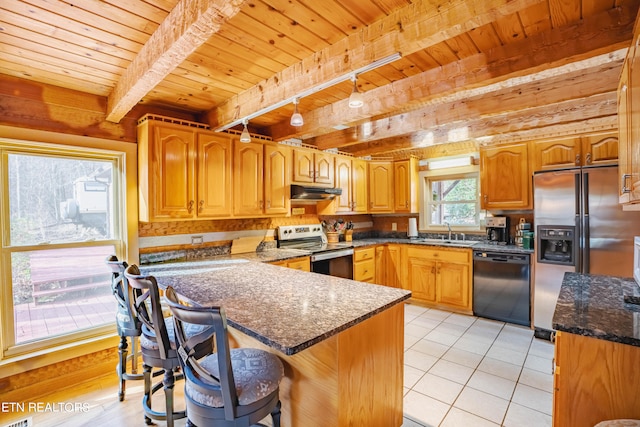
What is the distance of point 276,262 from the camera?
3197 mm

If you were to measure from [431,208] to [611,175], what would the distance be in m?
2.36

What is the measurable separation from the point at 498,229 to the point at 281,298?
3623 mm

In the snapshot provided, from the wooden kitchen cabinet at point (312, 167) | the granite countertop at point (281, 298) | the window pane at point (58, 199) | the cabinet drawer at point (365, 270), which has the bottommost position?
the cabinet drawer at point (365, 270)

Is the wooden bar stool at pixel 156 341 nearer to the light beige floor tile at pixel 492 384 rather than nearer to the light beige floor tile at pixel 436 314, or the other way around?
the light beige floor tile at pixel 492 384

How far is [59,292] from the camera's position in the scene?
262cm

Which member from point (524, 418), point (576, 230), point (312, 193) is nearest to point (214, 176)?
point (312, 193)

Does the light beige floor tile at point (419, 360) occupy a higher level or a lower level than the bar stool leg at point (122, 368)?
lower

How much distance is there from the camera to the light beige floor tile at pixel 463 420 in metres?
1.99

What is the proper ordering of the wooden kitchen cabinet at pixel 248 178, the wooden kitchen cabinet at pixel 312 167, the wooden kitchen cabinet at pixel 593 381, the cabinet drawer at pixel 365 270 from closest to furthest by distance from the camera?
the wooden kitchen cabinet at pixel 593 381 → the wooden kitchen cabinet at pixel 248 178 → the wooden kitchen cabinet at pixel 312 167 → the cabinet drawer at pixel 365 270

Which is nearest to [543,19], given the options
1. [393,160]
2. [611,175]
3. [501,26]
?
[501,26]

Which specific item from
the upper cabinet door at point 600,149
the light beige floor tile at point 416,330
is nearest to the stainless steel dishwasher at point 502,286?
the light beige floor tile at point 416,330

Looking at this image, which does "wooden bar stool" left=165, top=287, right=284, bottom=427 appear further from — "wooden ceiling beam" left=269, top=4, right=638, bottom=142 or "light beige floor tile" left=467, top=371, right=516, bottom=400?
"wooden ceiling beam" left=269, top=4, right=638, bottom=142

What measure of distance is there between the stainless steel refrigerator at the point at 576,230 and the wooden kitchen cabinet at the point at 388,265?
1746 mm

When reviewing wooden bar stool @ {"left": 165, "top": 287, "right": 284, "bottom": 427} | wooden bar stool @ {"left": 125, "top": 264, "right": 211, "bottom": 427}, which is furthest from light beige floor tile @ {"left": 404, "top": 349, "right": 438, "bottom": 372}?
wooden bar stool @ {"left": 125, "top": 264, "right": 211, "bottom": 427}
